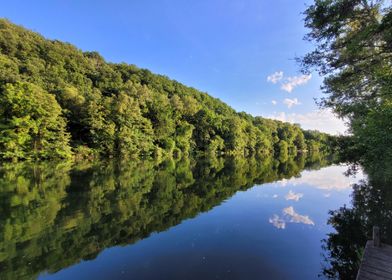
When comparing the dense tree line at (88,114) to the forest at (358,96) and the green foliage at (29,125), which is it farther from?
the forest at (358,96)

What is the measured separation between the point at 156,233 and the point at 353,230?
7.48 metres

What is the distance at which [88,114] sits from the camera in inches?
1644

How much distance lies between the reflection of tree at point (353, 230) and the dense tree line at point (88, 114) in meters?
8.42

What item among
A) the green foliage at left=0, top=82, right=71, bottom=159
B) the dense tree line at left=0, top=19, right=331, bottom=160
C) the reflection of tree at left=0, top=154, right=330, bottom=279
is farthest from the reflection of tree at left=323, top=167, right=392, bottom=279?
the green foliage at left=0, top=82, right=71, bottom=159

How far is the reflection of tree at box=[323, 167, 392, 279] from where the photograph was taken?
22.5 ft

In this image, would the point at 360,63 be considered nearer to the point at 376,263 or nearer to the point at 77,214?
the point at 376,263

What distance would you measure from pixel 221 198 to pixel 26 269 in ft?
35.1

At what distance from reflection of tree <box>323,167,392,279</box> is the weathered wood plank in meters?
1.11

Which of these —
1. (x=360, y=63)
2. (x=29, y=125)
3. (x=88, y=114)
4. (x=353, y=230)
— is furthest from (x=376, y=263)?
(x=88, y=114)

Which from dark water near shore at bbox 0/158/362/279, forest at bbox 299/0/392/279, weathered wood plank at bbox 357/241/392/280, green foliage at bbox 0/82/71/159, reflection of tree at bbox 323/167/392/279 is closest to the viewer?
weathered wood plank at bbox 357/241/392/280

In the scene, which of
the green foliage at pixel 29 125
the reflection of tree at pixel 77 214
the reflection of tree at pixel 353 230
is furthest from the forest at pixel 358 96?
the green foliage at pixel 29 125

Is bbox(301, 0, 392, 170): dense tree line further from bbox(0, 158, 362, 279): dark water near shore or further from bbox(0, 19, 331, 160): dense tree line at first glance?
bbox(0, 19, 331, 160): dense tree line

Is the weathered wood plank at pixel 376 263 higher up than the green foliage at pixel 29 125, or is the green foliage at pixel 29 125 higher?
the green foliage at pixel 29 125

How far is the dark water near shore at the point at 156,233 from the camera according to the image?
21.3 feet
